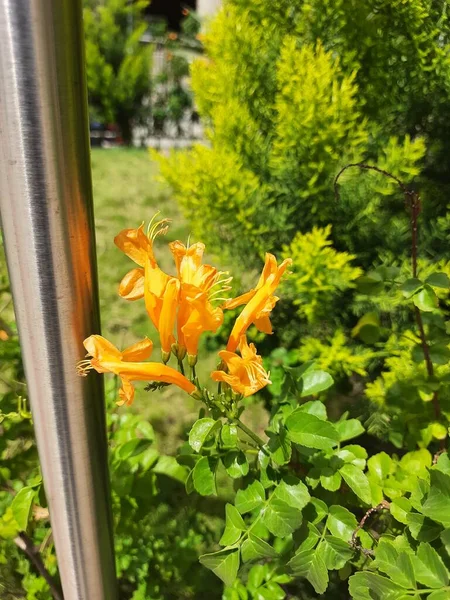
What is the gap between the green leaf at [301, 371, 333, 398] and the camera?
2.78 ft

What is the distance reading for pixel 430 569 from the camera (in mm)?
604

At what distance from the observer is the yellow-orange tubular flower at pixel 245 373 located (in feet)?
1.98

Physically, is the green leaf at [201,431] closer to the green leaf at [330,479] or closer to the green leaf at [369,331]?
the green leaf at [330,479]

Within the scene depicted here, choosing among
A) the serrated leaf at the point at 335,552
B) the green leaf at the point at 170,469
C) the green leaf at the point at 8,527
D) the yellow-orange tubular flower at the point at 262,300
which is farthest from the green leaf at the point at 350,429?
the green leaf at the point at 8,527

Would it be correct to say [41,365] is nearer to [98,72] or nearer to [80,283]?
[80,283]

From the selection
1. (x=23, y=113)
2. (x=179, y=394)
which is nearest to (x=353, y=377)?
(x=179, y=394)

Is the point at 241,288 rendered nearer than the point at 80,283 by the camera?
No

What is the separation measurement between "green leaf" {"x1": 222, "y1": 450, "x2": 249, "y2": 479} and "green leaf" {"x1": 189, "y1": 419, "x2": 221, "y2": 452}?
0.37 ft

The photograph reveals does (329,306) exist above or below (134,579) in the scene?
above

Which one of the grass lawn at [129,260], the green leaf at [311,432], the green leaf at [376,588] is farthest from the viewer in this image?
the grass lawn at [129,260]

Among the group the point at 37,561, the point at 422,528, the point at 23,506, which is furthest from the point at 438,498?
the point at 37,561

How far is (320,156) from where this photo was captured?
4.35 feet

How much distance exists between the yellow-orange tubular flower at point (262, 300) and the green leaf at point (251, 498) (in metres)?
0.24

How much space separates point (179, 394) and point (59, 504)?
141 cm
